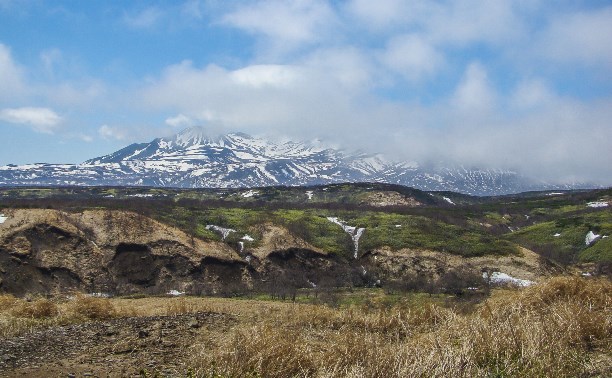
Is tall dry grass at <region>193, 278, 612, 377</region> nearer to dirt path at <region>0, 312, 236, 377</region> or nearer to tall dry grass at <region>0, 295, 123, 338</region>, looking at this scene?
dirt path at <region>0, 312, 236, 377</region>

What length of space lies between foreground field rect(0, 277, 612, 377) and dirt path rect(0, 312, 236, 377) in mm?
23

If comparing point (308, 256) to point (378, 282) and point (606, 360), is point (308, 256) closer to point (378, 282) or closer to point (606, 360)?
point (378, 282)

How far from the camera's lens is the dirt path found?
8.25m

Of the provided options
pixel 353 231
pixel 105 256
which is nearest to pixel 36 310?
pixel 105 256

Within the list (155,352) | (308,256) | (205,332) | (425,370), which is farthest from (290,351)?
(308,256)

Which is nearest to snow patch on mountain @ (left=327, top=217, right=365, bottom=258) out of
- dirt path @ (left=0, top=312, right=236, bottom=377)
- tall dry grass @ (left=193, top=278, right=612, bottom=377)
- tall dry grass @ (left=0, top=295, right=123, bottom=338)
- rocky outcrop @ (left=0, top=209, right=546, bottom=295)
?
rocky outcrop @ (left=0, top=209, right=546, bottom=295)

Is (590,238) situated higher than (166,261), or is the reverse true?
(166,261)

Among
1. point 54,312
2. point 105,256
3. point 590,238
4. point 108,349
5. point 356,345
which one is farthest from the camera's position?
point 590,238

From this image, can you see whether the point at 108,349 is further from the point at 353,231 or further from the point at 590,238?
the point at 590,238

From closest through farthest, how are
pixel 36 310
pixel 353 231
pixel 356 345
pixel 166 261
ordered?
pixel 356 345 → pixel 36 310 → pixel 166 261 → pixel 353 231

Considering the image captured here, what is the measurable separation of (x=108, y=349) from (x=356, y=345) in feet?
17.2

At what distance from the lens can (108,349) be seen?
9742 mm

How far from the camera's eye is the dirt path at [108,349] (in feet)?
27.1

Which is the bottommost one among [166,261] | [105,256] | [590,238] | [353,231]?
[590,238]
